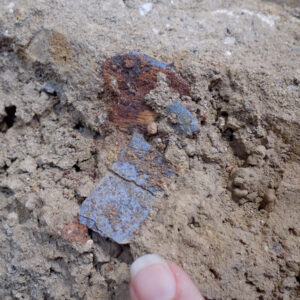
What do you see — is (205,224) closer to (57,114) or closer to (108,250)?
(108,250)

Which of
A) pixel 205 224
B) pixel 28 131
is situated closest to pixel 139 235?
pixel 205 224

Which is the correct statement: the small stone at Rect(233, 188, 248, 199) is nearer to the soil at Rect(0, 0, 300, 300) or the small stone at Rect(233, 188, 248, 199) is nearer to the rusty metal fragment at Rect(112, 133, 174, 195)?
the soil at Rect(0, 0, 300, 300)

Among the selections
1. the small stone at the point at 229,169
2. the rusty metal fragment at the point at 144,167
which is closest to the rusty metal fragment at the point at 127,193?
the rusty metal fragment at the point at 144,167

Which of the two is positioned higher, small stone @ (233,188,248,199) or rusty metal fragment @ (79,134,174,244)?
small stone @ (233,188,248,199)

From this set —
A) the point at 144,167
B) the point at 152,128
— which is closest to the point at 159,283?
the point at 144,167

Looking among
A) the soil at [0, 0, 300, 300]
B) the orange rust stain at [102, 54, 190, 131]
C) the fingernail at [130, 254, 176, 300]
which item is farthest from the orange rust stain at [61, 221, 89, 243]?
the orange rust stain at [102, 54, 190, 131]

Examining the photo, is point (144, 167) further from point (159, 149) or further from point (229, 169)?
point (229, 169)
